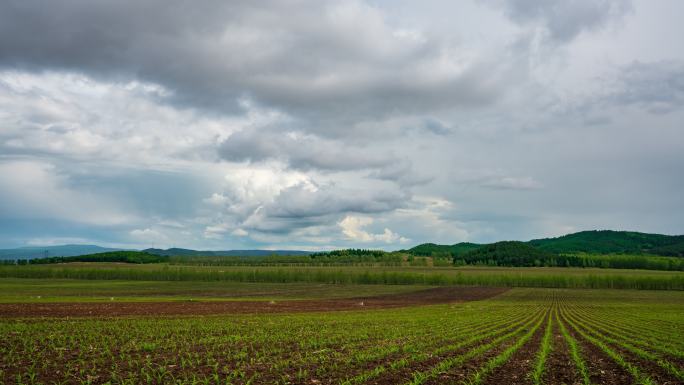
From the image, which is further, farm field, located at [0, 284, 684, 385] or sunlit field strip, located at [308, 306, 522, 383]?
sunlit field strip, located at [308, 306, 522, 383]

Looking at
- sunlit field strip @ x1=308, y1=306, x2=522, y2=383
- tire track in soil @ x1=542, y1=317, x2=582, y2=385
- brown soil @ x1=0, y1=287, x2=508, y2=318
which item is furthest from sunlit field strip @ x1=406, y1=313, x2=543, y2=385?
brown soil @ x1=0, y1=287, x2=508, y2=318

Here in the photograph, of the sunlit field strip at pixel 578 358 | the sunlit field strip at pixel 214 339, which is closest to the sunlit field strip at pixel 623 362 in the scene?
the sunlit field strip at pixel 578 358

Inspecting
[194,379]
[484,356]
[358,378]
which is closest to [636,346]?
[484,356]

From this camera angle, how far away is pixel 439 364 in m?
18.0

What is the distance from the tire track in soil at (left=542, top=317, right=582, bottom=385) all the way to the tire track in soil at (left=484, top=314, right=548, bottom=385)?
24.6 inches

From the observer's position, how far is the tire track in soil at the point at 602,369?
15852mm

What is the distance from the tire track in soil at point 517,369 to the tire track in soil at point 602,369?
84.3 inches

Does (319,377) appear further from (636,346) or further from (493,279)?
(493,279)

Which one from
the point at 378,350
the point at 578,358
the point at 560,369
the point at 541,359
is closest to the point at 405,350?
the point at 378,350

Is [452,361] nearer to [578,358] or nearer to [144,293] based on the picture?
[578,358]

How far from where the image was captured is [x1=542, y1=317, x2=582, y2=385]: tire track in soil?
1576 cm

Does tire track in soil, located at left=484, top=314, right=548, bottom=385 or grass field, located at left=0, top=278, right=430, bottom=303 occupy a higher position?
tire track in soil, located at left=484, top=314, right=548, bottom=385

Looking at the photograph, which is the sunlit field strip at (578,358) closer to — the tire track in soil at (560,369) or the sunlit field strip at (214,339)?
the tire track in soil at (560,369)

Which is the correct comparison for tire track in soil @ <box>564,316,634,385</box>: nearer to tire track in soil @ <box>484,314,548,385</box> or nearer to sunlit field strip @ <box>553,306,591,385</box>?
sunlit field strip @ <box>553,306,591,385</box>
